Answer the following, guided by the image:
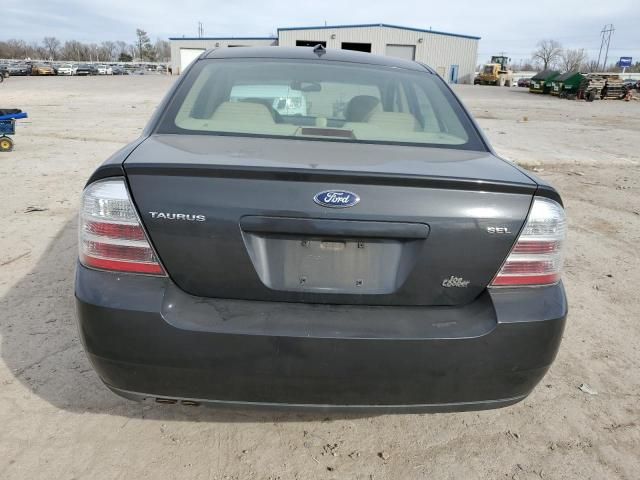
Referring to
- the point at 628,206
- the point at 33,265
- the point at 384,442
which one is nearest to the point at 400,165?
the point at 384,442

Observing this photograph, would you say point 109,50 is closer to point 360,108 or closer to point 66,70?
point 66,70

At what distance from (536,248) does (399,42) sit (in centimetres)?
5695

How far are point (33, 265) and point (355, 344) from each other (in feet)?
10.9

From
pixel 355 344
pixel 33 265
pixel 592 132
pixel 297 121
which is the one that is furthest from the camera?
pixel 592 132

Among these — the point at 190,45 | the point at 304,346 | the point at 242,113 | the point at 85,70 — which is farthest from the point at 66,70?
the point at 304,346

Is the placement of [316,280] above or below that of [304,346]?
above

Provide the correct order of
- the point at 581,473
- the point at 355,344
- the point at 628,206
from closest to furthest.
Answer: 1. the point at 355,344
2. the point at 581,473
3. the point at 628,206

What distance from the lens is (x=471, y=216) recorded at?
5.75 ft

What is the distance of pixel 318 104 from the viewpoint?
282cm

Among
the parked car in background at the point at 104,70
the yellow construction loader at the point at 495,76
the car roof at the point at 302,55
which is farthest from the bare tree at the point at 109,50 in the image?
the car roof at the point at 302,55

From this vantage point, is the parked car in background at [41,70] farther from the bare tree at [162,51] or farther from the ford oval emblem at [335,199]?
the bare tree at [162,51]

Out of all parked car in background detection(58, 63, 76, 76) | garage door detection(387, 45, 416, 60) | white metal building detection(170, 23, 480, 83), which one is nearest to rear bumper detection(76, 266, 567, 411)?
white metal building detection(170, 23, 480, 83)

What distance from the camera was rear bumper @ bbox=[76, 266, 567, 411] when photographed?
173 cm

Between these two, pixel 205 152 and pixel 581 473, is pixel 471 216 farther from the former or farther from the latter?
pixel 581 473
